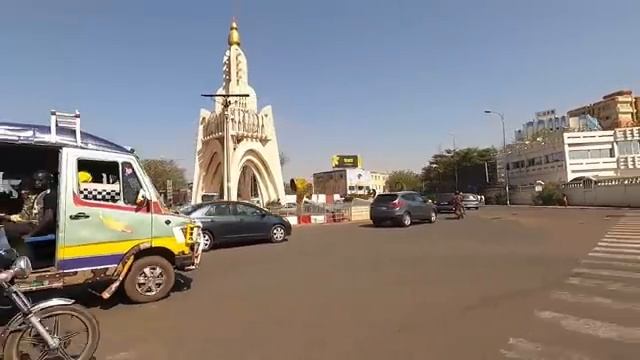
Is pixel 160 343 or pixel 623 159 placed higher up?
pixel 623 159

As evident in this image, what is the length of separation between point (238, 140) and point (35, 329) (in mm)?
48666

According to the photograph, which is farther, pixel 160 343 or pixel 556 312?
pixel 556 312

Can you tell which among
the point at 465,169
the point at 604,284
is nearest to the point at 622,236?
the point at 604,284

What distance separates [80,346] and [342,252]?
8.92 metres

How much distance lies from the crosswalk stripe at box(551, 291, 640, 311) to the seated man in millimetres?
7629

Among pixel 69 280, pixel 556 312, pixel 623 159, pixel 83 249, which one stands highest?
pixel 623 159

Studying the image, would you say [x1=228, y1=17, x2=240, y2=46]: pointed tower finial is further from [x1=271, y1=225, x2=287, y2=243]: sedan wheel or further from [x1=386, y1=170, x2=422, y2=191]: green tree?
[x1=386, y1=170, x2=422, y2=191]: green tree

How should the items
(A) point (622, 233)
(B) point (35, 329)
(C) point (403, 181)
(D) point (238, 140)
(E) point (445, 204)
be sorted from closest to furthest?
1. (B) point (35, 329)
2. (A) point (622, 233)
3. (E) point (445, 204)
4. (D) point (238, 140)
5. (C) point (403, 181)

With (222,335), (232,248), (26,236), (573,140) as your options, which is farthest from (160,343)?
(573,140)

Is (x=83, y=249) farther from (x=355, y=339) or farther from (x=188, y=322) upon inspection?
(x=355, y=339)

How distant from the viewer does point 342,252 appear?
13.0 m

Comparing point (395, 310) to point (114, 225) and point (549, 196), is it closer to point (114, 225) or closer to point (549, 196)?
point (114, 225)

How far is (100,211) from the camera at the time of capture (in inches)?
271

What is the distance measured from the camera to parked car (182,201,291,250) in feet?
48.2
